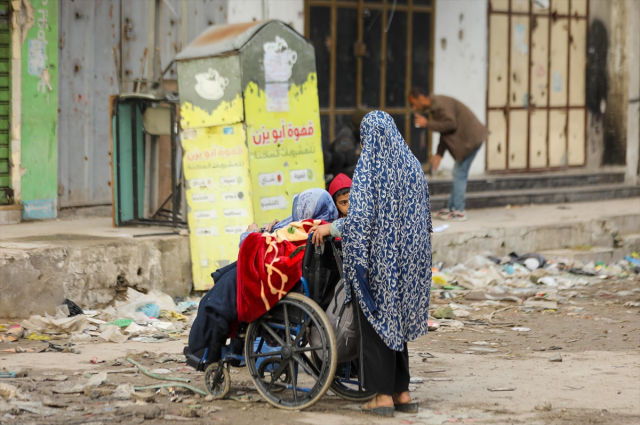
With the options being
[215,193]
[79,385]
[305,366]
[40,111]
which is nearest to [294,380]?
[305,366]

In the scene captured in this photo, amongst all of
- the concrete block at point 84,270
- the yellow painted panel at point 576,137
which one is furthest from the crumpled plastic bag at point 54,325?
the yellow painted panel at point 576,137

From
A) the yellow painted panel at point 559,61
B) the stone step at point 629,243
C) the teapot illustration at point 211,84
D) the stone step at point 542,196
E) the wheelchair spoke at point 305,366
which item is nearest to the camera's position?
the wheelchair spoke at point 305,366

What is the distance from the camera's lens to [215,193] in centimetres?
728

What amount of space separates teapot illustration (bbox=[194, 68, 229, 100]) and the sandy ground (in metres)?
2.08

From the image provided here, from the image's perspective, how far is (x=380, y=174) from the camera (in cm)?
427

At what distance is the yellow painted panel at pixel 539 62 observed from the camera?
1278 cm

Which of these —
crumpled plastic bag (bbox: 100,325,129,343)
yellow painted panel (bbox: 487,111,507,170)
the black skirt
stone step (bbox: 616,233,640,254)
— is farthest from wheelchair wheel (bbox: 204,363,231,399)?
yellow painted panel (bbox: 487,111,507,170)

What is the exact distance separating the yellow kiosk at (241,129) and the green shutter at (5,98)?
1.87 meters

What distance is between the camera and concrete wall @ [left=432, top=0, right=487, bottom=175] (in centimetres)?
1184

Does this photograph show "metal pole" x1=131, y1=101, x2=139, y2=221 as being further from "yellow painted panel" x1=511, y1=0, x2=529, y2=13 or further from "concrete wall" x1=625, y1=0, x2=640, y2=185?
"concrete wall" x1=625, y1=0, x2=640, y2=185

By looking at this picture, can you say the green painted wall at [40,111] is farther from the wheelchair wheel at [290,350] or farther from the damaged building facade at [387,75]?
the wheelchair wheel at [290,350]

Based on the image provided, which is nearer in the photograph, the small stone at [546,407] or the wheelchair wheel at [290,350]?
the wheelchair wheel at [290,350]

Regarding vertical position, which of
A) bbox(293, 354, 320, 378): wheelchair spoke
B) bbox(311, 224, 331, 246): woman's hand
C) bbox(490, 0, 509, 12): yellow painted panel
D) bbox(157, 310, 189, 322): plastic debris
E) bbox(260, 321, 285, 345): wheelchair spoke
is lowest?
bbox(157, 310, 189, 322): plastic debris

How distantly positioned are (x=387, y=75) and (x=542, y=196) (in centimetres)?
267
